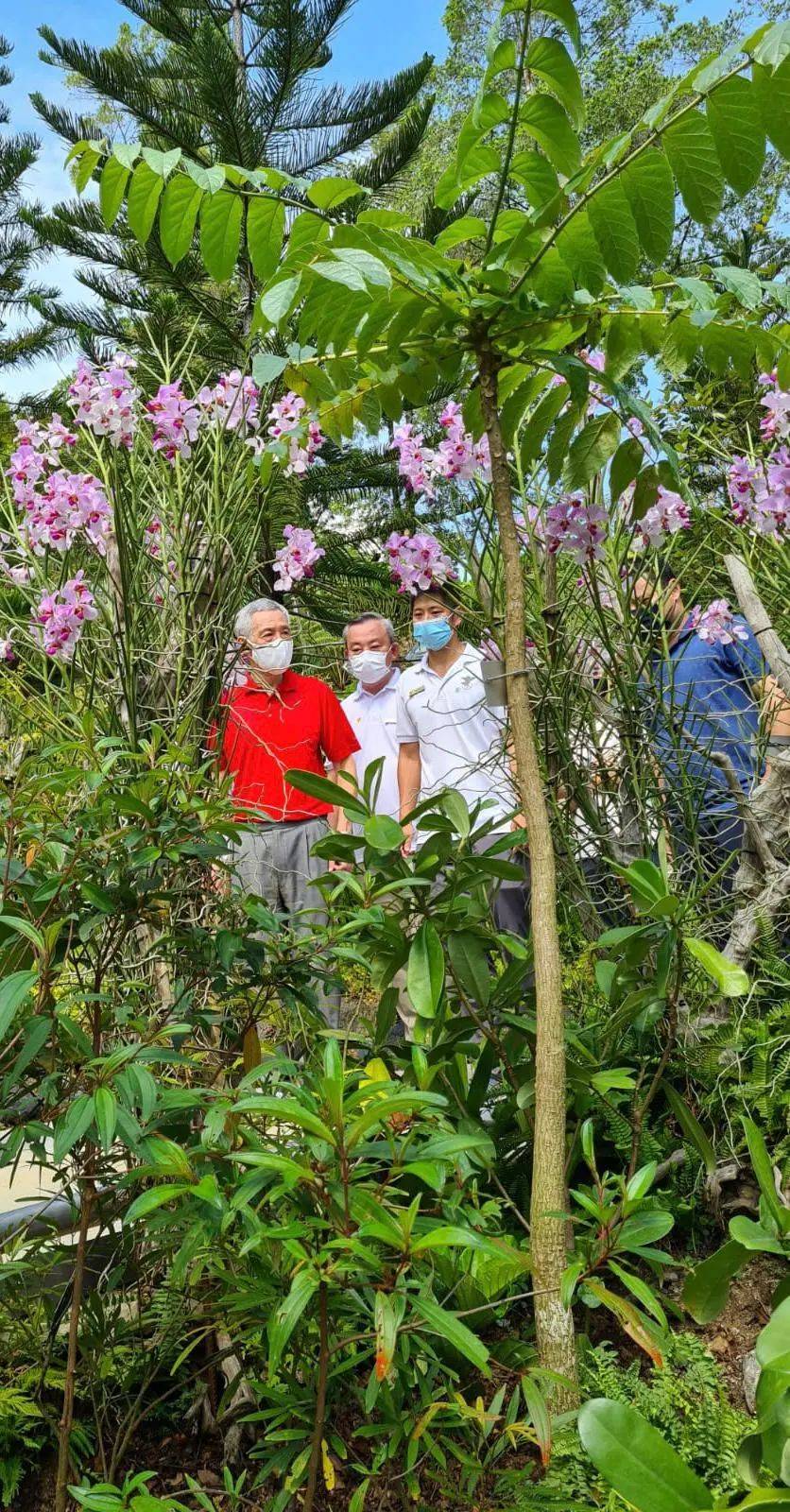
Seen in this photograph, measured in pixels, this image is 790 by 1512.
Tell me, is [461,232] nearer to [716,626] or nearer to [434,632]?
[716,626]

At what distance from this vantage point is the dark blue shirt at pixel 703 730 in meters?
2.00

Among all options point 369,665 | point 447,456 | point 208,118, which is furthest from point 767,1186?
point 208,118

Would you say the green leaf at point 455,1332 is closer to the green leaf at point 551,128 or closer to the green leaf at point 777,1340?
the green leaf at point 777,1340

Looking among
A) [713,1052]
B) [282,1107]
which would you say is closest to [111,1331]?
[282,1107]

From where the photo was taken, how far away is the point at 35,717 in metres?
2.26

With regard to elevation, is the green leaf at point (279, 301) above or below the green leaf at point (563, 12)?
below

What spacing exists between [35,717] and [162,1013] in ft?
3.15

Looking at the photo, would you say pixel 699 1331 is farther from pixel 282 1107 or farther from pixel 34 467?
pixel 34 467

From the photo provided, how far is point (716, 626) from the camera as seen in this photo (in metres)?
2.26

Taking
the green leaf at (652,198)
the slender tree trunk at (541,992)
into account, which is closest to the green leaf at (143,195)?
the slender tree trunk at (541,992)

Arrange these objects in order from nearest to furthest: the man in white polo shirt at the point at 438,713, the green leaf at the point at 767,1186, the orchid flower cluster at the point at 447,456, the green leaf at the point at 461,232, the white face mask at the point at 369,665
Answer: the green leaf at the point at 767,1186
the green leaf at the point at 461,232
the orchid flower cluster at the point at 447,456
the man in white polo shirt at the point at 438,713
the white face mask at the point at 369,665

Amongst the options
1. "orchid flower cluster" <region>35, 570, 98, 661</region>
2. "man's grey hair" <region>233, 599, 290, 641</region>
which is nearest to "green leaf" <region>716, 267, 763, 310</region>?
"orchid flower cluster" <region>35, 570, 98, 661</region>

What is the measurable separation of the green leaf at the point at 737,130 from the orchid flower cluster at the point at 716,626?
47.4 inches

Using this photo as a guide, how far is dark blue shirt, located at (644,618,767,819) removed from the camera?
1995 mm
